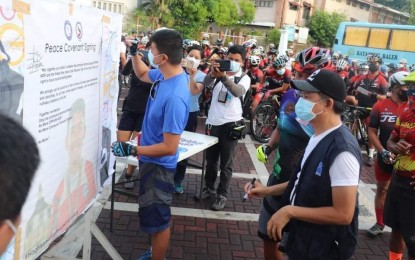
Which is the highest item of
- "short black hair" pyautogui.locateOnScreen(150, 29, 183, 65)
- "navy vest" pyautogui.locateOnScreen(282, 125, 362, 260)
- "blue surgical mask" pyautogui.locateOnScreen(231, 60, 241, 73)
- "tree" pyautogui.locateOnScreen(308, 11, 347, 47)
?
"tree" pyautogui.locateOnScreen(308, 11, 347, 47)

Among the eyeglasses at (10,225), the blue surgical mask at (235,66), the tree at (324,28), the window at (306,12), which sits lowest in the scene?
the eyeglasses at (10,225)

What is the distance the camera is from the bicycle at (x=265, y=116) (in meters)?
8.62

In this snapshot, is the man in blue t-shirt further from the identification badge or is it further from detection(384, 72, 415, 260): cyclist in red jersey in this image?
detection(384, 72, 415, 260): cyclist in red jersey

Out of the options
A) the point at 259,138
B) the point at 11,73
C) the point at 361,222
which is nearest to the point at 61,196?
the point at 11,73

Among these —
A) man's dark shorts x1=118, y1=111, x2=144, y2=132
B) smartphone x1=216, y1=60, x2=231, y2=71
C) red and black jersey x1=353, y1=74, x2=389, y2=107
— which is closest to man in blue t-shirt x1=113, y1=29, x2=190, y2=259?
smartphone x1=216, y1=60, x2=231, y2=71

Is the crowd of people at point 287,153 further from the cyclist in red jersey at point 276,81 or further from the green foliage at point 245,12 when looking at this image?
the green foliage at point 245,12

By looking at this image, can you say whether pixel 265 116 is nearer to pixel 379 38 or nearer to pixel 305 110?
pixel 305 110

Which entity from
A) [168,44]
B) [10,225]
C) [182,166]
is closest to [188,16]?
[182,166]

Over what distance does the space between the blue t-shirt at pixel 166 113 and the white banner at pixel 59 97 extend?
38 centimetres

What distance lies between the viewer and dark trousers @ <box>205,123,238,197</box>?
467 cm

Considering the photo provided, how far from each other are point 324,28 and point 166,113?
4936 cm

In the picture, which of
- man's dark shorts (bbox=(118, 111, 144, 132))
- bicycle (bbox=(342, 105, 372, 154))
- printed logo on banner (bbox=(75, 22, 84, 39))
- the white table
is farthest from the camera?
bicycle (bbox=(342, 105, 372, 154))

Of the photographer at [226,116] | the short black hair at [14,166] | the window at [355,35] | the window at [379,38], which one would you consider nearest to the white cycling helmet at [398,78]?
the photographer at [226,116]

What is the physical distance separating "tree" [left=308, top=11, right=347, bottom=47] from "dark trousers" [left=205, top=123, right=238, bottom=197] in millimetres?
46466
